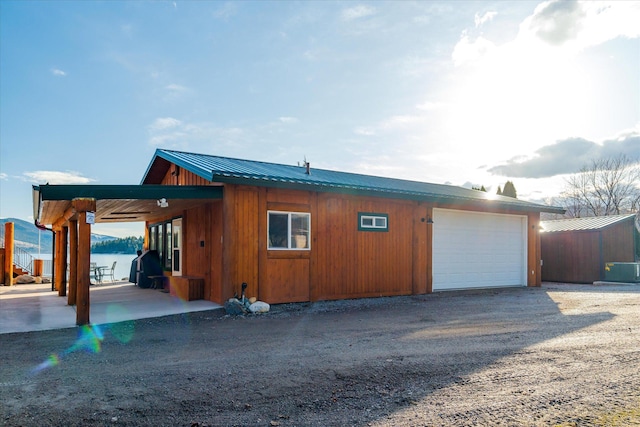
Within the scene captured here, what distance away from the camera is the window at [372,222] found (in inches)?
438

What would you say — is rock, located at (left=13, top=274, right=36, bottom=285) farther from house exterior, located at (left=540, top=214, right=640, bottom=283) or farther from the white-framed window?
house exterior, located at (left=540, top=214, right=640, bottom=283)

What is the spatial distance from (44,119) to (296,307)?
34.6 feet

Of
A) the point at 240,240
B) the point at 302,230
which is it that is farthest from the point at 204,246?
the point at 302,230

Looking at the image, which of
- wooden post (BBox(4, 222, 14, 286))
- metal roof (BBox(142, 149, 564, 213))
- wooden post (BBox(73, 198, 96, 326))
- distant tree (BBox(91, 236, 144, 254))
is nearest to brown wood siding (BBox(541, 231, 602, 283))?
metal roof (BBox(142, 149, 564, 213))

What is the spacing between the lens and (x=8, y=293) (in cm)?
1347

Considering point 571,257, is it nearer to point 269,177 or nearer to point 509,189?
point 269,177

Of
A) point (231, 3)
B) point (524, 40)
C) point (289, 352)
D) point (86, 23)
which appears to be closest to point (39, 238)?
point (86, 23)

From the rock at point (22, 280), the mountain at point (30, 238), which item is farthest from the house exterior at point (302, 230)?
the mountain at point (30, 238)

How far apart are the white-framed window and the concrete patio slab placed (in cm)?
189

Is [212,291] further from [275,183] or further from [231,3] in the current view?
[231,3]

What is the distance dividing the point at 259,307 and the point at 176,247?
18.0 feet

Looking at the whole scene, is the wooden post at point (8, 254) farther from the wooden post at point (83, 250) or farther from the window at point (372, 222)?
the window at point (372, 222)

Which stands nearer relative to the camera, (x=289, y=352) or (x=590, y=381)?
(x=590, y=381)

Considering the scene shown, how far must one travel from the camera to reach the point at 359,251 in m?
11.0
